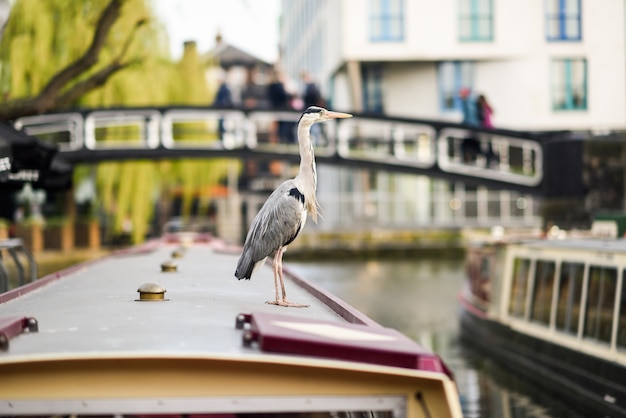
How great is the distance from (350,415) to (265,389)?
149cm

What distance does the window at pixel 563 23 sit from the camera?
1566 inches

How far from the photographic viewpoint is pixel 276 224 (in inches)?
234

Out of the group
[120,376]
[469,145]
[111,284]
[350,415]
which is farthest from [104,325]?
[469,145]

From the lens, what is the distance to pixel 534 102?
131 feet

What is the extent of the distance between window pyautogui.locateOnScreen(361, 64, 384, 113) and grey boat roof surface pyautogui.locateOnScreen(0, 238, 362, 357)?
107 ft

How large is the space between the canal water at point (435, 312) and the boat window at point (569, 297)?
30.2 inches

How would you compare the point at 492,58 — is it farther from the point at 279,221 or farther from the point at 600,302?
the point at 279,221

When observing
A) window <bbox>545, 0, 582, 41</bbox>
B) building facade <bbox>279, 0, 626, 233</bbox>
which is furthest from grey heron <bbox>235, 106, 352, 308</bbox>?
window <bbox>545, 0, 582, 41</bbox>

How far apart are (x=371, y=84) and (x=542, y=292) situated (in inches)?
1080

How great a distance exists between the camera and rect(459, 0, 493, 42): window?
129 ft

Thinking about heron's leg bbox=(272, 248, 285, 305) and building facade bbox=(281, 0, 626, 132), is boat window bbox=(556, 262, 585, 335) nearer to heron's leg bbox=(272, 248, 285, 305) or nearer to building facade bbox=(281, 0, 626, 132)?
heron's leg bbox=(272, 248, 285, 305)

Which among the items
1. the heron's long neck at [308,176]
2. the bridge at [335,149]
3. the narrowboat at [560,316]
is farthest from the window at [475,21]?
the heron's long neck at [308,176]

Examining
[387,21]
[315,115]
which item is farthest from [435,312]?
[315,115]

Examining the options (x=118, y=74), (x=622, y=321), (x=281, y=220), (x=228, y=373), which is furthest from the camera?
(x=118, y=74)
